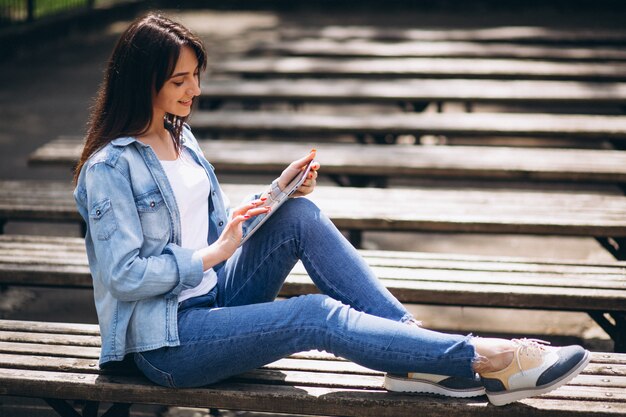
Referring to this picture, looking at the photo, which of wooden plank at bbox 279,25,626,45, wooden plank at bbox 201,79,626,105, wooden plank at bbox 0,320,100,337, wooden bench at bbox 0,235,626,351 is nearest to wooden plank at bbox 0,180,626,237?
wooden bench at bbox 0,235,626,351

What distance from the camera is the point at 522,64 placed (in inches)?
274

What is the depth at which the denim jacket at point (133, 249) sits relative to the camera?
2322 mm

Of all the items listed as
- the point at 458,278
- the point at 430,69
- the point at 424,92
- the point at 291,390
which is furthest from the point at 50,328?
the point at 430,69

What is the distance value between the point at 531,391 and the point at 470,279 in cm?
90

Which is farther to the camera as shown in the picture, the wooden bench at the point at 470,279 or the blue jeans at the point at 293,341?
the wooden bench at the point at 470,279

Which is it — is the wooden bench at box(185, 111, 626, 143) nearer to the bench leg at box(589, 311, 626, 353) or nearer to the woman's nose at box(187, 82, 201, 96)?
the bench leg at box(589, 311, 626, 353)

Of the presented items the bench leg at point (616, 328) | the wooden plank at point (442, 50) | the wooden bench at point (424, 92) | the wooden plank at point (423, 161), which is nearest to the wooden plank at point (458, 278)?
the bench leg at point (616, 328)

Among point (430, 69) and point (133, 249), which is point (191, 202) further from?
point (430, 69)

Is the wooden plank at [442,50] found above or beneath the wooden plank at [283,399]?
above

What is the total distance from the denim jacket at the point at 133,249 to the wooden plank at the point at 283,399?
0.11 m

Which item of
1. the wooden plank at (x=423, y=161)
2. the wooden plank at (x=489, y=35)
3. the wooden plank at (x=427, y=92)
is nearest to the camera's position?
the wooden plank at (x=423, y=161)

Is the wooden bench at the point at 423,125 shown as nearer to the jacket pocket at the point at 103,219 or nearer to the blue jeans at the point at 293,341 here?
the blue jeans at the point at 293,341

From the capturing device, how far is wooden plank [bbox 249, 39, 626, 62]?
7.34 metres

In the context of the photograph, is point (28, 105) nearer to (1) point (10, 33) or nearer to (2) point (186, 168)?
(1) point (10, 33)
